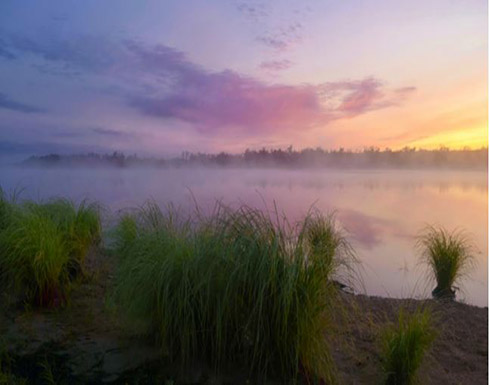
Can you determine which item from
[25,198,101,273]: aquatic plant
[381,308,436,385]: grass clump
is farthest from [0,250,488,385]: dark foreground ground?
[25,198,101,273]: aquatic plant

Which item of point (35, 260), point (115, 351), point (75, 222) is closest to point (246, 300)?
point (115, 351)

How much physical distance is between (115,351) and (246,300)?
3.31 ft

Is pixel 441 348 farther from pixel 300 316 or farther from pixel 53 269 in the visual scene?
pixel 53 269

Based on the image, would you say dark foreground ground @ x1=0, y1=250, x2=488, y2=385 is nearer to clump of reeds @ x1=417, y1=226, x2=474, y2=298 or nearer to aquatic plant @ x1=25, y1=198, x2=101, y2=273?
aquatic plant @ x1=25, y1=198, x2=101, y2=273

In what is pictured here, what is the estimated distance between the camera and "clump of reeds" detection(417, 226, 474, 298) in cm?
541

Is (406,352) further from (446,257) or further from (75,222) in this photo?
(75,222)

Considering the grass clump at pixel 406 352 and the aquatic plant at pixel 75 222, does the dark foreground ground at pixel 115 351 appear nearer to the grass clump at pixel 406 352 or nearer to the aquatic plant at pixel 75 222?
the grass clump at pixel 406 352

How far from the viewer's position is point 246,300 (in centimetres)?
259

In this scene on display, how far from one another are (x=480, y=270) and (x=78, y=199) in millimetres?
6071

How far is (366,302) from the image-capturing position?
→ 4641 millimetres

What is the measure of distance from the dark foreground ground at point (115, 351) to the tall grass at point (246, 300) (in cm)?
18

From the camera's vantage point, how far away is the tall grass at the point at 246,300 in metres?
2.48

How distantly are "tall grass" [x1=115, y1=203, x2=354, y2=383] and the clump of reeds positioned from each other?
131 inches

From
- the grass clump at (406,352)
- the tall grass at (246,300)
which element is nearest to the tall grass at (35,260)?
the tall grass at (246,300)
